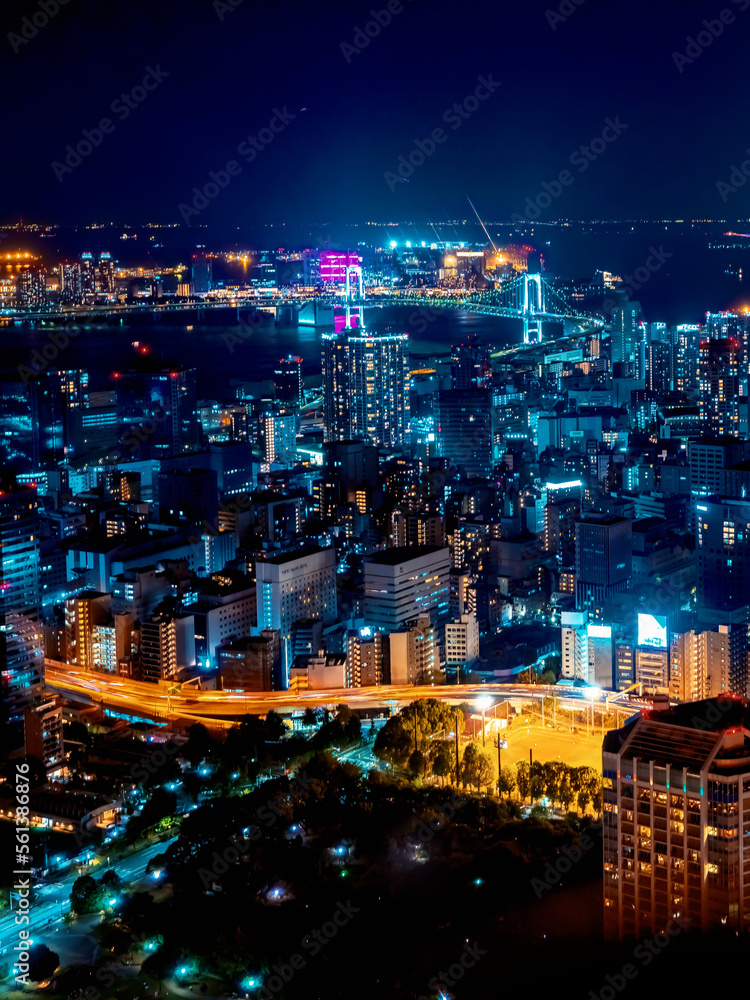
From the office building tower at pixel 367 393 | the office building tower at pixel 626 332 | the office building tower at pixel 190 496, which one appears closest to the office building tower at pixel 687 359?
the office building tower at pixel 626 332

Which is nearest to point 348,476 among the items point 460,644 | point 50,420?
point 50,420

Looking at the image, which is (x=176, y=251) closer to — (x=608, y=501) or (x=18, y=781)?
(x=608, y=501)

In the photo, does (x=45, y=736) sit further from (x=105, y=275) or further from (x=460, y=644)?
(x=105, y=275)

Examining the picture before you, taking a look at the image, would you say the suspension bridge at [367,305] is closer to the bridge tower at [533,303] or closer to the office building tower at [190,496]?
the bridge tower at [533,303]

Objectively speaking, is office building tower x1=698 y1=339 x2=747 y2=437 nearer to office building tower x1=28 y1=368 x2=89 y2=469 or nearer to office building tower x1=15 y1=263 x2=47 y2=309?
office building tower x1=28 y1=368 x2=89 y2=469

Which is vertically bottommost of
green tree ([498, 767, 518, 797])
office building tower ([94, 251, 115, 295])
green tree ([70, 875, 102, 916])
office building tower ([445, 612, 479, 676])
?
green tree ([70, 875, 102, 916])

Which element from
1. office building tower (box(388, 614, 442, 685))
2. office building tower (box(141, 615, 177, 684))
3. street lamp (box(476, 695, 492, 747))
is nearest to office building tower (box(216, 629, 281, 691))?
office building tower (box(141, 615, 177, 684))
